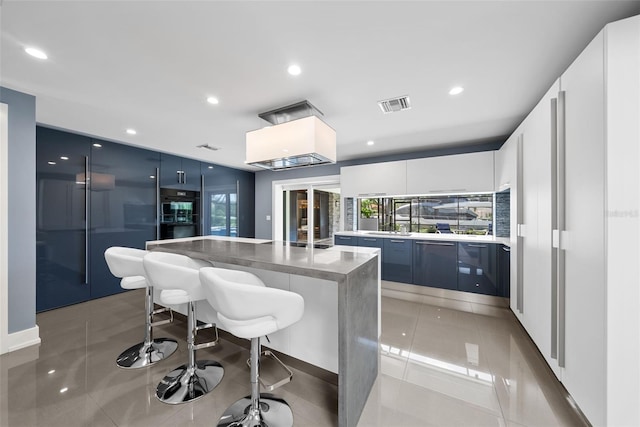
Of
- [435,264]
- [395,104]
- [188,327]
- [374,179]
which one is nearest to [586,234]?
[395,104]

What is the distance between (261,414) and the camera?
1442 millimetres

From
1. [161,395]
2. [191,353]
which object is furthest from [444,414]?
[161,395]

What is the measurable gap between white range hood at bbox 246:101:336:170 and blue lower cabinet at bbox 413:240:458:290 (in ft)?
7.07

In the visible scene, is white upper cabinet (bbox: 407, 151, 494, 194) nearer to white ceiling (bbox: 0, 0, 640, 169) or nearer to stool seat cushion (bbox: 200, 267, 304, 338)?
white ceiling (bbox: 0, 0, 640, 169)

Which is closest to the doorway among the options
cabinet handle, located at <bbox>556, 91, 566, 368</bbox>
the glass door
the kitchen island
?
the glass door

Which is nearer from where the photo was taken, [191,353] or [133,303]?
A: [191,353]

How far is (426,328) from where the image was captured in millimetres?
2635

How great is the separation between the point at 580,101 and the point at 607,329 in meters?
1.25

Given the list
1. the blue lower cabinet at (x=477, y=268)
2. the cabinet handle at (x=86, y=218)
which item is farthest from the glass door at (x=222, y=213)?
the blue lower cabinet at (x=477, y=268)

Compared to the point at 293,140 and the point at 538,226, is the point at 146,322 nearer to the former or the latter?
the point at 293,140

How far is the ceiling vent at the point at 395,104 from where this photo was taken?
2352 mm

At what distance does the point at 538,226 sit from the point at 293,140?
87.1 inches
